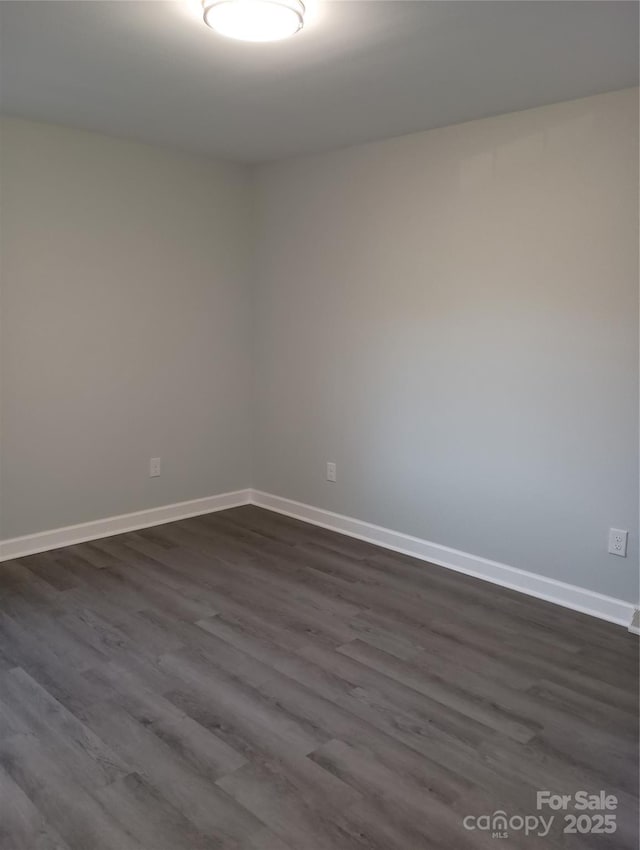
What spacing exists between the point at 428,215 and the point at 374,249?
15.5 inches

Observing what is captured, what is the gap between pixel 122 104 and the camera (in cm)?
310

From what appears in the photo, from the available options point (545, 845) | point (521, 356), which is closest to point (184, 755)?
point (545, 845)

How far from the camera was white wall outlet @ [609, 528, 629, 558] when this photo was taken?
296cm

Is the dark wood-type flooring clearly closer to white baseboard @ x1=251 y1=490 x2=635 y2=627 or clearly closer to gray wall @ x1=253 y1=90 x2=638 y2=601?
white baseboard @ x1=251 y1=490 x2=635 y2=627

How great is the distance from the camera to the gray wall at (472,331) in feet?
9.64

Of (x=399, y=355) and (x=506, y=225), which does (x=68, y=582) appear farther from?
(x=506, y=225)

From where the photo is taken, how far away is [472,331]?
3410mm

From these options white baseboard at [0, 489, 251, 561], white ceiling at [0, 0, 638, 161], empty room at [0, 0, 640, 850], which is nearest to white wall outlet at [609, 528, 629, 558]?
empty room at [0, 0, 640, 850]

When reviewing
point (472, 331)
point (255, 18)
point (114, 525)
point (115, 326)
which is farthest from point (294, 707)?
point (115, 326)

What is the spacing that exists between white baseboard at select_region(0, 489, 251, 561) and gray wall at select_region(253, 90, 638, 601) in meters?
0.47

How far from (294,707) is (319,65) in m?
2.31

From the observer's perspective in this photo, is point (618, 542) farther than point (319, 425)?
No

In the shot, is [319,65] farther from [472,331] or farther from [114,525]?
[114,525]

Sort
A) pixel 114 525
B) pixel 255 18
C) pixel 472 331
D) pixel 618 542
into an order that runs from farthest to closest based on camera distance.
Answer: pixel 114 525
pixel 472 331
pixel 618 542
pixel 255 18
